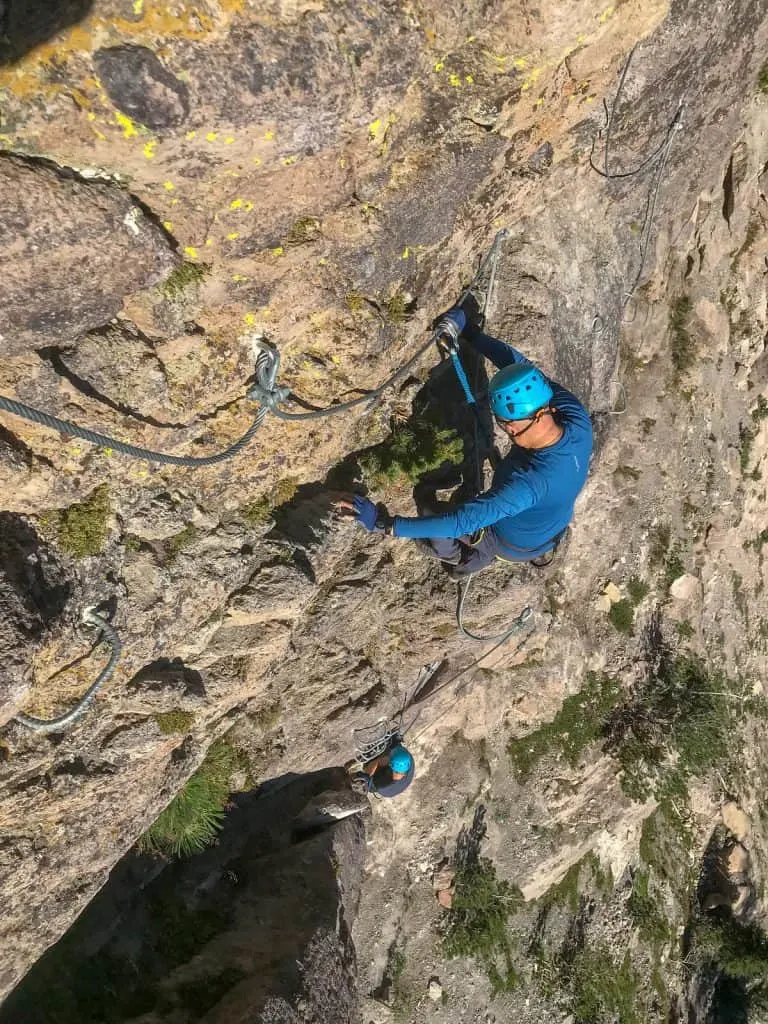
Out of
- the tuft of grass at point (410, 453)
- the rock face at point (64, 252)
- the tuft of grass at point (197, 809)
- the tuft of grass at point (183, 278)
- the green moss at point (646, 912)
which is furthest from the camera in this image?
the green moss at point (646, 912)

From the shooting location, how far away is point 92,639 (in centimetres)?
523

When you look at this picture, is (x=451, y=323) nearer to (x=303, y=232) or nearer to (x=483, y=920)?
(x=303, y=232)

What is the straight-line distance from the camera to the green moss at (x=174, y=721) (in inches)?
238

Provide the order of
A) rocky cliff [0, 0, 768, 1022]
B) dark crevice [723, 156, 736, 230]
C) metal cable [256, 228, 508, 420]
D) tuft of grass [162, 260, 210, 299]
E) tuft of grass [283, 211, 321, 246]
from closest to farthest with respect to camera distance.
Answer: rocky cliff [0, 0, 768, 1022] → tuft of grass [162, 260, 210, 299] → tuft of grass [283, 211, 321, 246] → metal cable [256, 228, 508, 420] → dark crevice [723, 156, 736, 230]

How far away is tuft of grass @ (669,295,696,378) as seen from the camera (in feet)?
35.2

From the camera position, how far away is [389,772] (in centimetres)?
896

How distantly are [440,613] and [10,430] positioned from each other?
504cm

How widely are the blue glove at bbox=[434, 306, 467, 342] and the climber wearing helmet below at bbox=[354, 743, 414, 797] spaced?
5586 millimetres

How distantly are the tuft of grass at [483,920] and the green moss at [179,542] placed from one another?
7.77 m

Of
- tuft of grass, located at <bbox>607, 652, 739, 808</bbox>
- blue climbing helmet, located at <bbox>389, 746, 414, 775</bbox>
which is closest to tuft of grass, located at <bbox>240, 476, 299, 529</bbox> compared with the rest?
blue climbing helmet, located at <bbox>389, 746, 414, 775</bbox>

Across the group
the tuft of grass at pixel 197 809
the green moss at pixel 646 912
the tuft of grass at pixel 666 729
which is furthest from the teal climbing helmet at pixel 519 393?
the green moss at pixel 646 912

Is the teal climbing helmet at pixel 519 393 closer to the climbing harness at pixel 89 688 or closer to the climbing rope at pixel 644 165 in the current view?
the climbing rope at pixel 644 165

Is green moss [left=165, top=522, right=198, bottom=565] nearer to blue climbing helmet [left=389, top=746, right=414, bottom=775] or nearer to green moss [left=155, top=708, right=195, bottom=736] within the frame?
green moss [left=155, top=708, right=195, bottom=736]

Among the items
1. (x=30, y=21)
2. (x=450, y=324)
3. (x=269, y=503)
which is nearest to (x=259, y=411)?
A: (x=269, y=503)
